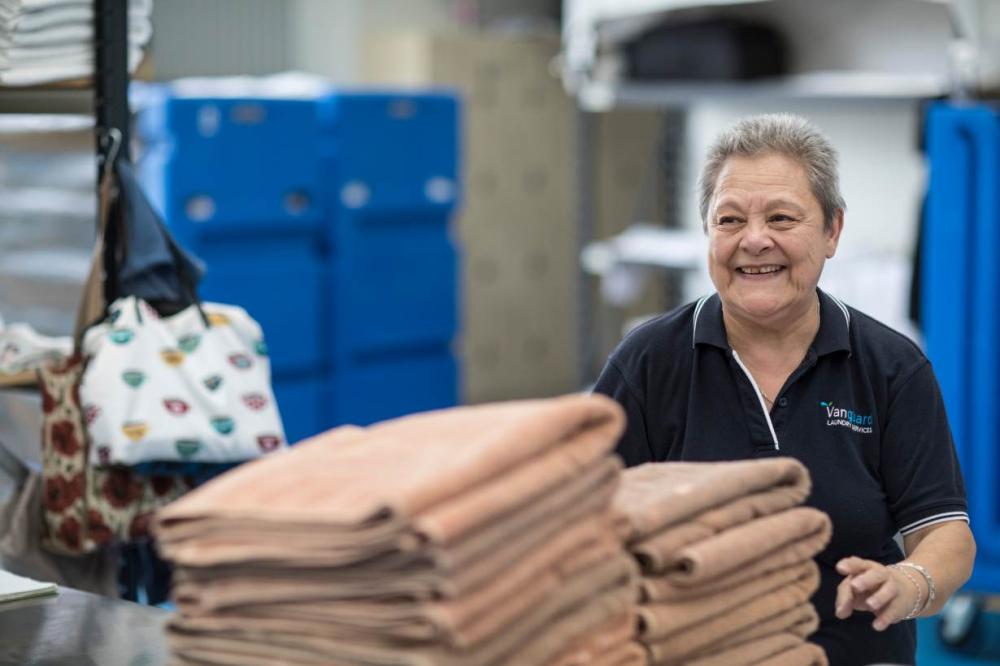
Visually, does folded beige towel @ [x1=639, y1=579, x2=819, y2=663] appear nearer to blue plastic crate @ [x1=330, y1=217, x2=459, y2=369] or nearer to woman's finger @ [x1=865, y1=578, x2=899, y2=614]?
woman's finger @ [x1=865, y1=578, x2=899, y2=614]

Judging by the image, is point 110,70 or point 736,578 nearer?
point 736,578

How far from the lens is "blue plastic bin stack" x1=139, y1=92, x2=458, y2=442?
15.7ft

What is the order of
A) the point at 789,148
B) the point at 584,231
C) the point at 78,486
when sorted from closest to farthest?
the point at 789,148
the point at 78,486
the point at 584,231

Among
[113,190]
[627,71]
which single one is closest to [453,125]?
[627,71]

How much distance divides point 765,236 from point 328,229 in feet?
11.4

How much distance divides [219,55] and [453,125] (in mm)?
2413

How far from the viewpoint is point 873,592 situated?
1584 millimetres

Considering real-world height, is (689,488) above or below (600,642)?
above

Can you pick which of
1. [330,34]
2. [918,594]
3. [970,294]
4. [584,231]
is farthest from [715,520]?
[330,34]

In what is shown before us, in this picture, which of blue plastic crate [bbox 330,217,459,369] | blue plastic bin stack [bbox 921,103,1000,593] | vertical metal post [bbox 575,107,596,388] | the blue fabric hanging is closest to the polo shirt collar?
the blue fabric hanging

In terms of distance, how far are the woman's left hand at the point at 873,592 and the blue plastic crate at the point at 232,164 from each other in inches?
138

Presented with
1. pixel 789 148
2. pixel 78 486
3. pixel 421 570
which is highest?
pixel 789 148

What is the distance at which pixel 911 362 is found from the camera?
6.56 ft

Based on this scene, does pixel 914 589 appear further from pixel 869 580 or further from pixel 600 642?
pixel 600 642
